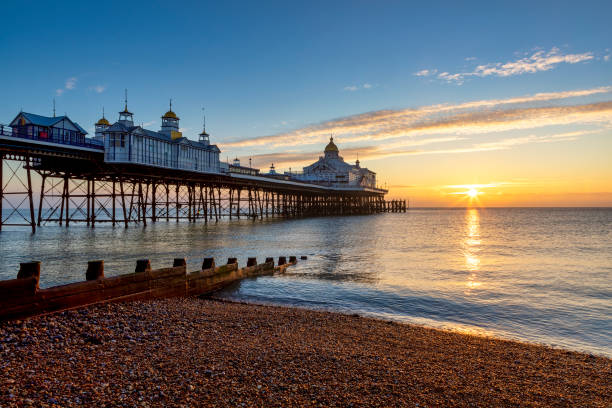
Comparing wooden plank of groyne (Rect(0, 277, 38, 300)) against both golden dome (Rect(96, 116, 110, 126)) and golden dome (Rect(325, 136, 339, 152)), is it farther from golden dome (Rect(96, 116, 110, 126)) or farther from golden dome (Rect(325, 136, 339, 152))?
golden dome (Rect(325, 136, 339, 152))

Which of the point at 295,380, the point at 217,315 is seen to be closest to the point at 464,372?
the point at 295,380

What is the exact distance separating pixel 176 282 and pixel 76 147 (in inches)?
1192

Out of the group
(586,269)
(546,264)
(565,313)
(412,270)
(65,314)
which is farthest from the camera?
(546,264)

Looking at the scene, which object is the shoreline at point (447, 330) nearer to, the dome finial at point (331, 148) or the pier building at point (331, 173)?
the pier building at point (331, 173)

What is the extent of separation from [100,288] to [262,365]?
13.5 ft

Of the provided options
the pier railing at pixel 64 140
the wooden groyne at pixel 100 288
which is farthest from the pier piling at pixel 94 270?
the pier railing at pixel 64 140

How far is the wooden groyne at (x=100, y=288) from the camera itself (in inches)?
244

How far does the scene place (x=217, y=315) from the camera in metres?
8.18

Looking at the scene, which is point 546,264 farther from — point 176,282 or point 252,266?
point 176,282

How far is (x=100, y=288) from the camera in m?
7.62

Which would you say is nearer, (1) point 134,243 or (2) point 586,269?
(2) point 586,269

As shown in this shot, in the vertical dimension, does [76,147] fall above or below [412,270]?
above

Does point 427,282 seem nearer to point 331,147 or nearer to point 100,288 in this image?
point 100,288

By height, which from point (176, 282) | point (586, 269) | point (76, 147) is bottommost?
point (586, 269)
